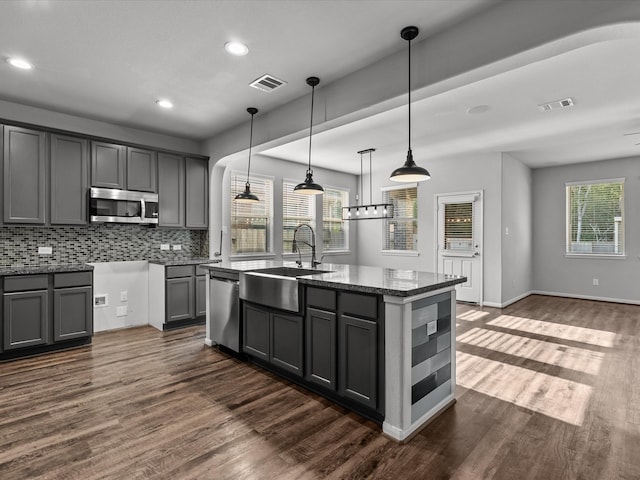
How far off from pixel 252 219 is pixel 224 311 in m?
2.57

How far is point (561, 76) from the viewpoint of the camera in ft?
10.7

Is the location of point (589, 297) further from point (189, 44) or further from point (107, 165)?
point (107, 165)

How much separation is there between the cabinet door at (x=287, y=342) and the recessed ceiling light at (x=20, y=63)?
3092mm

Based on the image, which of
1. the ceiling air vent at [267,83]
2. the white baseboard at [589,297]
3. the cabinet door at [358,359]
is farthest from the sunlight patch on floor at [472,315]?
the ceiling air vent at [267,83]

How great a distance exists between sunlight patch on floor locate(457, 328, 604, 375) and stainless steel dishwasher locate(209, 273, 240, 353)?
268 cm

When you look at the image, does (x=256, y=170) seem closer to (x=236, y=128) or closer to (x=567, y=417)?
(x=236, y=128)

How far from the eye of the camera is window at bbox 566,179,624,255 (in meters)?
6.55

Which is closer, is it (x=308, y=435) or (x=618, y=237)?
(x=308, y=435)

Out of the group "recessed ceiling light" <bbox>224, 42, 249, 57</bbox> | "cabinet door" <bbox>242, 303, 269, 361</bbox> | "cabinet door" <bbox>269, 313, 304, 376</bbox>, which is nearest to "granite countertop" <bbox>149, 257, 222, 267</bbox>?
"cabinet door" <bbox>242, 303, 269, 361</bbox>

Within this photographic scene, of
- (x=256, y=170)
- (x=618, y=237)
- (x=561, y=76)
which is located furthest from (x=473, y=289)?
(x=256, y=170)

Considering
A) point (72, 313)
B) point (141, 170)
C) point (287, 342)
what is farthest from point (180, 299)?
point (287, 342)

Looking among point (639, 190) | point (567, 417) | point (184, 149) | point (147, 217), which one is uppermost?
point (184, 149)

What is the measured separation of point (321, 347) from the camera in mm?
2646

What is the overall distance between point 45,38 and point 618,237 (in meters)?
8.73
